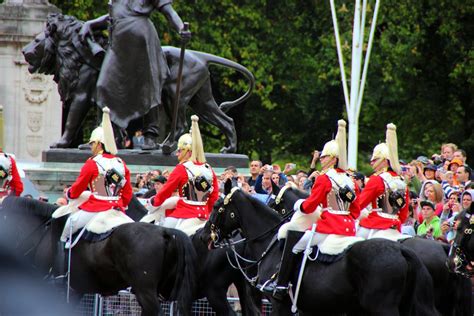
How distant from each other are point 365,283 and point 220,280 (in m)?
3.17

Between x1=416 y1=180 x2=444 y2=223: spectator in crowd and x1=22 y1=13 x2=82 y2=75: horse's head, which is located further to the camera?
x1=22 y1=13 x2=82 y2=75: horse's head

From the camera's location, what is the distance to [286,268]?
1476cm

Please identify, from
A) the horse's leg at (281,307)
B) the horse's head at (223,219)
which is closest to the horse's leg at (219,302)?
the horse's head at (223,219)

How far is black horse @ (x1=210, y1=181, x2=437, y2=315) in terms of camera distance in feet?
45.1

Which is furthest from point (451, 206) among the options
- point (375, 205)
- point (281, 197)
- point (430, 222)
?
point (281, 197)

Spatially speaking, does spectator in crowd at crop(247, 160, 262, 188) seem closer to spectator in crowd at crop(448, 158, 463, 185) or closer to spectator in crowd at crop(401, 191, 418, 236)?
spectator in crowd at crop(401, 191, 418, 236)

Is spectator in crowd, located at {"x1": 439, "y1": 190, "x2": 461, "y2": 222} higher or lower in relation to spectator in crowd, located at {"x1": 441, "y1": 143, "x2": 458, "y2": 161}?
A: lower

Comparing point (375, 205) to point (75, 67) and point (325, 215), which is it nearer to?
point (325, 215)

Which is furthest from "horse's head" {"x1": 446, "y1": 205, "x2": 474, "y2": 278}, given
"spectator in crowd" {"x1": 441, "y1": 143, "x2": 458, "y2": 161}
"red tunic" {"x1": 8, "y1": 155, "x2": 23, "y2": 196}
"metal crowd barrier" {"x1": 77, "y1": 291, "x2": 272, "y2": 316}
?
"spectator in crowd" {"x1": 441, "y1": 143, "x2": 458, "y2": 161}

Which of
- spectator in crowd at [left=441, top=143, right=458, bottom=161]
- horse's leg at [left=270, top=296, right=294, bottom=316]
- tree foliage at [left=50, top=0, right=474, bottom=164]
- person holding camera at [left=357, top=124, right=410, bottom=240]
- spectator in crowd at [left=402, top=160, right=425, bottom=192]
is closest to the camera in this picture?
horse's leg at [left=270, top=296, right=294, bottom=316]

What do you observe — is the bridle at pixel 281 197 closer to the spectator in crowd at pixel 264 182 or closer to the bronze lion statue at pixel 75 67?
the spectator in crowd at pixel 264 182

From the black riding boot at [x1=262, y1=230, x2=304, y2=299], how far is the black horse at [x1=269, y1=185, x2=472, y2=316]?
0.88 m

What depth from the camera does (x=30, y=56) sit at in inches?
850

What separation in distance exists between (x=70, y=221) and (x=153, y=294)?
1597 mm
